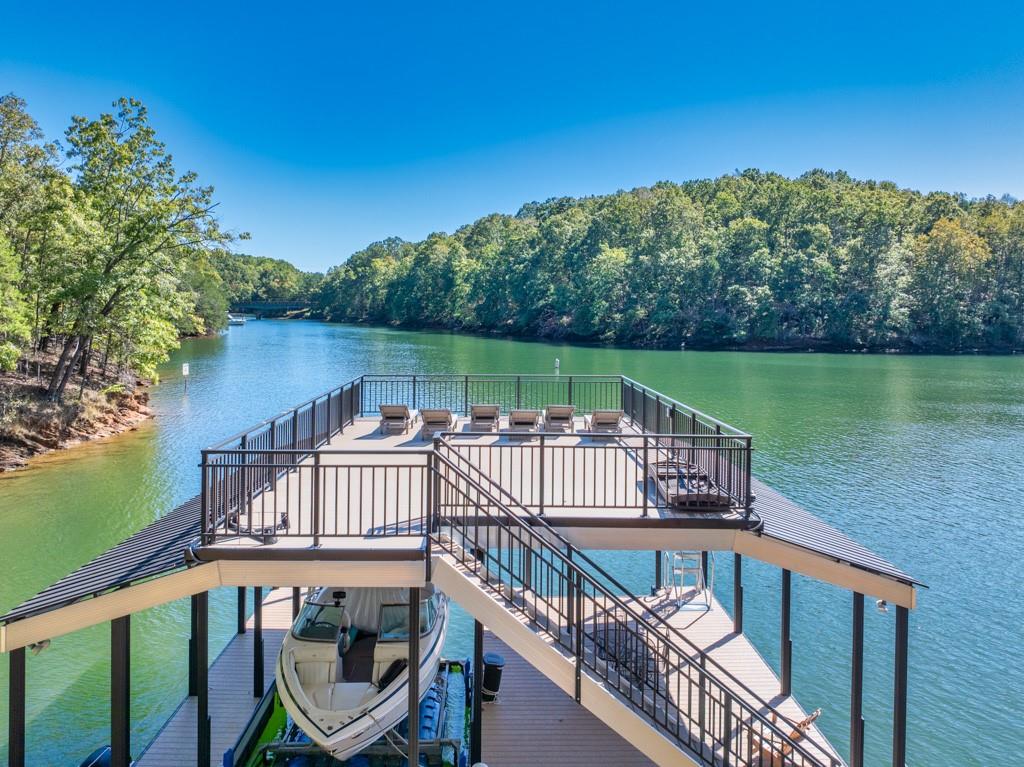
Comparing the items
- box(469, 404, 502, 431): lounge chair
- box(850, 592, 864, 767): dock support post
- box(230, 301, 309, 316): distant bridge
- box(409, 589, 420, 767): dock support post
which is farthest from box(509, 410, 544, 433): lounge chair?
box(230, 301, 309, 316): distant bridge

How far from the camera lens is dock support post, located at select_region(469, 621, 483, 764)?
7379 millimetres

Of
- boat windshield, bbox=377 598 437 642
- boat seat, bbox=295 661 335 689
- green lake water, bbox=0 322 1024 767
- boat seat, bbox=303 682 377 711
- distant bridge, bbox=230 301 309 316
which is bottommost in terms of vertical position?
green lake water, bbox=0 322 1024 767

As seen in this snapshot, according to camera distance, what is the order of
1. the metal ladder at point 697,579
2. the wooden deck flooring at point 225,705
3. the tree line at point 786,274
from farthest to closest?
the tree line at point 786,274
the metal ladder at point 697,579
the wooden deck flooring at point 225,705

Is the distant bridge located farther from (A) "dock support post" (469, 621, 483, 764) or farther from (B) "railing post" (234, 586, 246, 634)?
(A) "dock support post" (469, 621, 483, 764)

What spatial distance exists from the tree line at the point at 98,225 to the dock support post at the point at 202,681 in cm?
2198

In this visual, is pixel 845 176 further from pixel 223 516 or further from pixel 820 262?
pixel 223 516

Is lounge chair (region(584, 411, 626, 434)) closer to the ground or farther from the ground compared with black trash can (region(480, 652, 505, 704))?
farther from the ground

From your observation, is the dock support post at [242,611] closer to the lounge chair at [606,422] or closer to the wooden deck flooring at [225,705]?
the wooden deck flooring at [225,705]

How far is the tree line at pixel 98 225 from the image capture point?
25.3 m

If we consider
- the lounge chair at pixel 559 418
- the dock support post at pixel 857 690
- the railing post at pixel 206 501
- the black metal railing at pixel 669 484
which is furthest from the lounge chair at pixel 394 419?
the dock support post at pixel 857 690

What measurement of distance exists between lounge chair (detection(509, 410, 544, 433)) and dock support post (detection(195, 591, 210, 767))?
7.44 metres

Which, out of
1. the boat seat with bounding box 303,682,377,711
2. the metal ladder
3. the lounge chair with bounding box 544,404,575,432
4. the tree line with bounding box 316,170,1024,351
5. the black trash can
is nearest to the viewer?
the boat seat with bounding box 303,682,377,711

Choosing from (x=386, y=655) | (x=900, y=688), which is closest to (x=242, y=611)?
(x=386, y=655)

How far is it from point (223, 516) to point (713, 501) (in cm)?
511
